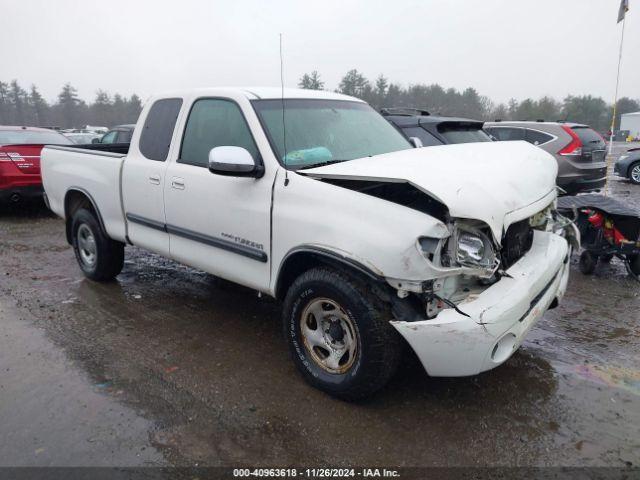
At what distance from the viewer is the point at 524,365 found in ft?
11.8

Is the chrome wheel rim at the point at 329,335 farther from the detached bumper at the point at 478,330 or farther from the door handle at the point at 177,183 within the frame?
the door handle at the point at 177,183

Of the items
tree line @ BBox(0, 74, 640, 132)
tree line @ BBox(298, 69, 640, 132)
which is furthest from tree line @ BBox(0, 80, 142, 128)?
tree line @ BBox(298, 69, 640, 132)

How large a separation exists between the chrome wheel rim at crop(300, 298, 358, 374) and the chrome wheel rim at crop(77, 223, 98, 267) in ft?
10.3

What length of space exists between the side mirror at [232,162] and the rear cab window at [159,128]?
1.15 meters

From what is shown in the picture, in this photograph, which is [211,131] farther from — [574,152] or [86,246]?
[574,152]

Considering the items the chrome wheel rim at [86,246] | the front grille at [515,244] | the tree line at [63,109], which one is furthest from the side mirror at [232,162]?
the tree line at [63,109]

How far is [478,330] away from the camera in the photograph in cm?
257

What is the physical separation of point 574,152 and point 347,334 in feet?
26.2

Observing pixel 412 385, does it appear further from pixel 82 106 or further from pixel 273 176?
pixel 82 106

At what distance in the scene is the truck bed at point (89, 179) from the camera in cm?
479

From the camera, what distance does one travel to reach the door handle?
13.0ft

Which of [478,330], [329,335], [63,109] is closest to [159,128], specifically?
[329,335]

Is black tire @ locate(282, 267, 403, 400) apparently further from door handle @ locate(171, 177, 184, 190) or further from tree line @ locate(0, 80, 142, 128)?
tree line @ locate(0, 80, 142, 128)

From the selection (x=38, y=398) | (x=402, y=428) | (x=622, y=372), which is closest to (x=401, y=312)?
(x=402, y=428)
